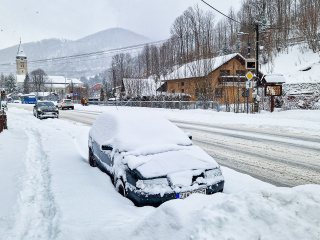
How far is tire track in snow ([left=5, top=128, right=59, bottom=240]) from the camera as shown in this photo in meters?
3.40

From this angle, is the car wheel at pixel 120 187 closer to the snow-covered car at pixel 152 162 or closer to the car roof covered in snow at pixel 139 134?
the snow-covered car at pixel 152 162

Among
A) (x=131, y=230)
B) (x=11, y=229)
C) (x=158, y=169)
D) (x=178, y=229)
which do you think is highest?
(x=158, y=169)

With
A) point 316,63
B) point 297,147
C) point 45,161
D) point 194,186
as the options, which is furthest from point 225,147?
point 316,63

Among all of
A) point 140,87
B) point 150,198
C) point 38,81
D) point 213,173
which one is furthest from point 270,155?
point 38,81

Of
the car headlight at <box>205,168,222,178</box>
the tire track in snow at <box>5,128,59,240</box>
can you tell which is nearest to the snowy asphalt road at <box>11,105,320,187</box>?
the car headlight at <box>205,168,222,178</box>

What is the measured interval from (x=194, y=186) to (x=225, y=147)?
16.9 feet

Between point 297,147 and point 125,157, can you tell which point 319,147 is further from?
point 125,157

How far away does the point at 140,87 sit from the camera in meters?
39.8

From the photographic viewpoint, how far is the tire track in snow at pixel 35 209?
11.2 feet

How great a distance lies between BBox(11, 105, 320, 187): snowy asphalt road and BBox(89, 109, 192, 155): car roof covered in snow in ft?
6.99

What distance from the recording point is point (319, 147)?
8.20 meters

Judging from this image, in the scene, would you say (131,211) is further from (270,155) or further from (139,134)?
(270,155)

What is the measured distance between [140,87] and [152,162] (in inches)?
1432

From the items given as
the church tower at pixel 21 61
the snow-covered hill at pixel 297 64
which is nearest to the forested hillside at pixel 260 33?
the snow-covered hill at pixel 297 64
